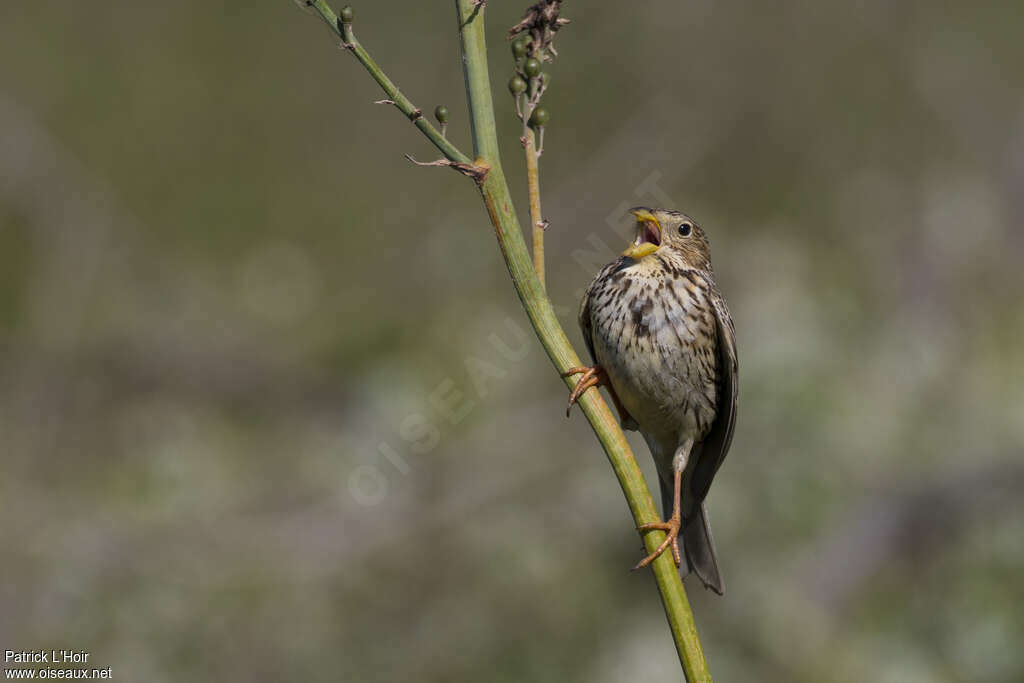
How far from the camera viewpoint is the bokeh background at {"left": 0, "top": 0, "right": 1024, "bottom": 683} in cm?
621

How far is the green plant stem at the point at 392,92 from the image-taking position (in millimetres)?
1820

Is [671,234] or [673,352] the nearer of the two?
[673,352]

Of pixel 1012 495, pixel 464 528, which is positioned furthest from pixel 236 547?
pixel 1012 495

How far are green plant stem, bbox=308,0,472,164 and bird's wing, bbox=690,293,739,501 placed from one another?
6.53 feet

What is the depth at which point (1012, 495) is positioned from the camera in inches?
254

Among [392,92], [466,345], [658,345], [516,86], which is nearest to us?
[392,92]

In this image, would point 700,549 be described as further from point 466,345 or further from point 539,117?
point 466,345

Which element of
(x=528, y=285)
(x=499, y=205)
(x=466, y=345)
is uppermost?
(x=466, y=345)

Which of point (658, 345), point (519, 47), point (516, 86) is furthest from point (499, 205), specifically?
point (658, 345)

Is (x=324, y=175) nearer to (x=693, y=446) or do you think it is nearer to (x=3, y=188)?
(x=3, y=188)

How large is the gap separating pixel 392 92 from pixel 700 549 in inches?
94.5

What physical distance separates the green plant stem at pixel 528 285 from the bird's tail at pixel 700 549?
70.3 inches

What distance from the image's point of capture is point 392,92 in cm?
183

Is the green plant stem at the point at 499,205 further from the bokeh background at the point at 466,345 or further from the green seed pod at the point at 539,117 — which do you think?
the bokeh background at the point at 466,345
